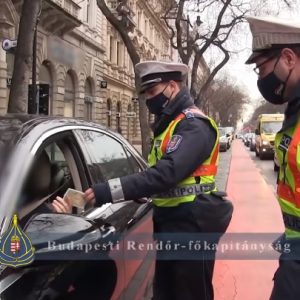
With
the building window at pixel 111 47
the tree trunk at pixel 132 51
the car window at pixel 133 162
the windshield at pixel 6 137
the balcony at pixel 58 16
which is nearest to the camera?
the windshield at pixel 6 137

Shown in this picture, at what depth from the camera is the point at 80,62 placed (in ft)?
92.9

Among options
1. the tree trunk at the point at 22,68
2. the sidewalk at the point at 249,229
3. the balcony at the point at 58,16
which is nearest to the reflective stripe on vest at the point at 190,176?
the sidewalk at the point at 249,229

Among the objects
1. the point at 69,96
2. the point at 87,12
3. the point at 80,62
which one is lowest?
the point at 69,96

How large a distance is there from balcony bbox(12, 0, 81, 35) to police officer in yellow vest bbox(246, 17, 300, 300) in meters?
19.2

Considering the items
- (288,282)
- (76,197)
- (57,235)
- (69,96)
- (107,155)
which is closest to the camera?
(288,282)

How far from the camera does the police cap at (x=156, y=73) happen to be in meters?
2.92

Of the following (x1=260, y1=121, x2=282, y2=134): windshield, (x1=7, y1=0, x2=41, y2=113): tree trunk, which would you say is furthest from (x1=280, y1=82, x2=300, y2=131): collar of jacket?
(x1=260, y1=121, x2=282, y2=134): windshield

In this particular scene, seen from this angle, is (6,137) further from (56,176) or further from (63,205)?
(56,176)

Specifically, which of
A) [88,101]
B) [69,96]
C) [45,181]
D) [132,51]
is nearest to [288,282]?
[45,181]

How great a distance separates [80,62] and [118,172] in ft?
82.4

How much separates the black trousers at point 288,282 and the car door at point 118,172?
1026 millimetres

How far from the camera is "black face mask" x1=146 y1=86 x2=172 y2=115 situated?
9.64ft

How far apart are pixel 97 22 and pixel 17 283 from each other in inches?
1213

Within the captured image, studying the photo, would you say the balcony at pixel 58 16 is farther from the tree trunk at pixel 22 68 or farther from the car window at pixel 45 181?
the car window at pixel 45 181
